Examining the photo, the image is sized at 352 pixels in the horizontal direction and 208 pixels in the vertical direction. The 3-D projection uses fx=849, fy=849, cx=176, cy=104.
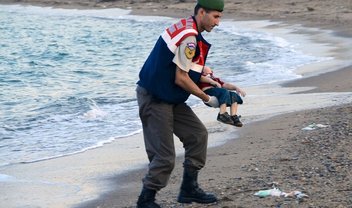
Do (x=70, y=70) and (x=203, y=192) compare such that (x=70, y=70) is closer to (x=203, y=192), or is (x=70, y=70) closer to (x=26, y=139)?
(x=26, y=139)

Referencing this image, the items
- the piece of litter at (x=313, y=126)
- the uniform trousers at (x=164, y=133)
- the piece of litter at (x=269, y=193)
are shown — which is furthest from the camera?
the piece of litter at (x=313, y=126)

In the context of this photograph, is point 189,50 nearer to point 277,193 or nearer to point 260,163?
point 277,193

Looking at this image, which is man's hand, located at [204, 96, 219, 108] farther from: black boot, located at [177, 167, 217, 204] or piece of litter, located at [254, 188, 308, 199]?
piece of litter, located at [254, 188, 308, 199]

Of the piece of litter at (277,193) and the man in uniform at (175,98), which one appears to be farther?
the piece of litter at (277,193)

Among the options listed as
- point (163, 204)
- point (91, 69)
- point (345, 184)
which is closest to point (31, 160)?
point (163, 204)

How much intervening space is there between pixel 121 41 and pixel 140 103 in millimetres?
25842

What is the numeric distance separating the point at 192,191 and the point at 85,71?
54.1ft

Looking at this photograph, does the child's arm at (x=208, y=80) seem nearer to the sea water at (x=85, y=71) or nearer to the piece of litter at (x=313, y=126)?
the piece of litter at (x=313, y=126)

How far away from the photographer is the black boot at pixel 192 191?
22.0ft

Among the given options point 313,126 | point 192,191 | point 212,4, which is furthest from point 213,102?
point 313,126

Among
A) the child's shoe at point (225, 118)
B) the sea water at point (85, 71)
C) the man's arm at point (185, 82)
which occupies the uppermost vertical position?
the man's arm at point (185, 82)

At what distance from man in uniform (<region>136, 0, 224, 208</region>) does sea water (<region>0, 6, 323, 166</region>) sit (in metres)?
3.72

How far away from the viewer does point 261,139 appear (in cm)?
969

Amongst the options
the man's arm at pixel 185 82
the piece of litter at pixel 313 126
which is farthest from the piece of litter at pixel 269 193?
the piece of litter at pixel 313 126
